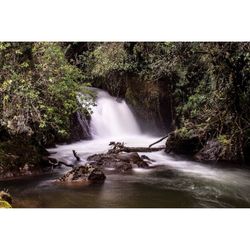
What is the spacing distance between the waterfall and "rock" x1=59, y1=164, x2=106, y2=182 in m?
0.45

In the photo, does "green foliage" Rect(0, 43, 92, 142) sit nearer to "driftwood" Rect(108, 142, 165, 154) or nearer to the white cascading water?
the white cascading water

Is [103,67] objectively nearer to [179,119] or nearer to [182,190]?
[179,119]

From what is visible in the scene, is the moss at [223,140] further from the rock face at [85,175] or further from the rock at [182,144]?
the rock face at [85,175]

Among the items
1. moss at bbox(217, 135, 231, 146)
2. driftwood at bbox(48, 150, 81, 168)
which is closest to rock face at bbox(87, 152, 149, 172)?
driftwood at bbox(48, 150, 81, 168)

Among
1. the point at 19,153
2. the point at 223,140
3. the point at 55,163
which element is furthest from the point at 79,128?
the point at 223,140

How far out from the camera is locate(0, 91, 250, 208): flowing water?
5.03 meters

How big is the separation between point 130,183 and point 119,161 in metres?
0.38

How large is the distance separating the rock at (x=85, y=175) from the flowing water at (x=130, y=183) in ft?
0.38

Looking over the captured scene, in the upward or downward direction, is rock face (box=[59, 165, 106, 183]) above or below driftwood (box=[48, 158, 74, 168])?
below

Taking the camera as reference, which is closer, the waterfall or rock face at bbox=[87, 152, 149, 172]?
rock face at bbox=[87, 152, 149, 172]

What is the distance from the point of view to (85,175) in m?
5.58

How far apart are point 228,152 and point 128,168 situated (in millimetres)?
1377

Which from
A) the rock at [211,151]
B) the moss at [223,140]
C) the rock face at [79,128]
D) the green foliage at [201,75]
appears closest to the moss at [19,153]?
the rock face at [79,128]

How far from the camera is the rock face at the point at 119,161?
5.58 metres
